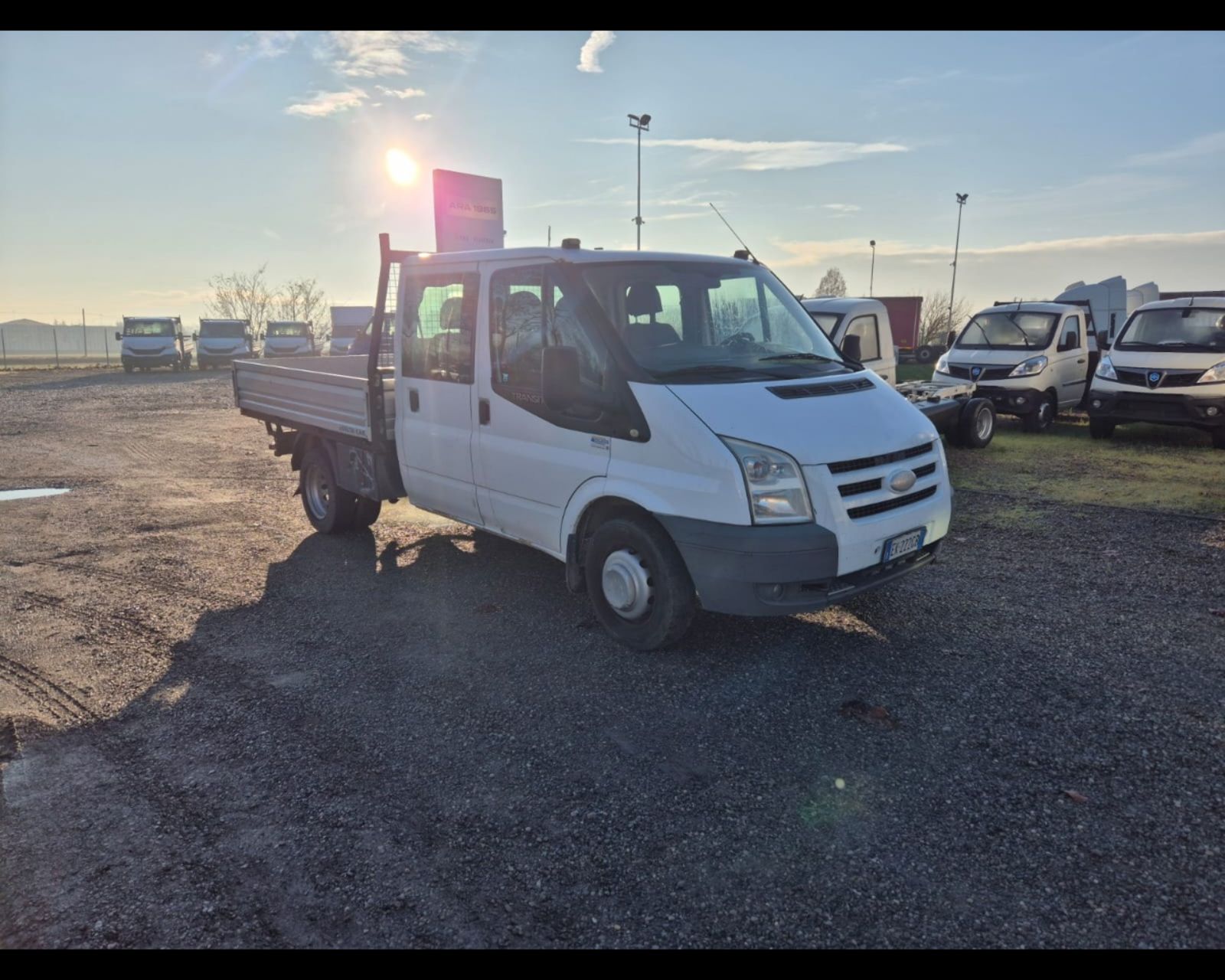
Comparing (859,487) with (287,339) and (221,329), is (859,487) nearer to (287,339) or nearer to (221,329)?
(287,339)

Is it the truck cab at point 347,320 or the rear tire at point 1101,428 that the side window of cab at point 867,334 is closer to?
the rear tire at point 1101,428

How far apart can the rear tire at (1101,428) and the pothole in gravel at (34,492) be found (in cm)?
1355

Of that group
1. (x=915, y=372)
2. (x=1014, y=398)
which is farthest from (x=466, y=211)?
(x=915, y=372)

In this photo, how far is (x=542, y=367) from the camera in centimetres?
454

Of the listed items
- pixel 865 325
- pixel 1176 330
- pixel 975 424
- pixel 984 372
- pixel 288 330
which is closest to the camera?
pixel 865 325

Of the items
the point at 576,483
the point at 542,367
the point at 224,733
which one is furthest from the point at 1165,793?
the point at 224,733

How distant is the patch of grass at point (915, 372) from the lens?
21328 mm

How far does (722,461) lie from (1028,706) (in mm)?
1912

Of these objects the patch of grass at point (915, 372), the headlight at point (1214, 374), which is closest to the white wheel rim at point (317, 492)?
the headlight at point (1214, 374)

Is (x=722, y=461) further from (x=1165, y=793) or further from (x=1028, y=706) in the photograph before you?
(x=1165, y=793)

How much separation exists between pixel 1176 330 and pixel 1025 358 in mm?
1901

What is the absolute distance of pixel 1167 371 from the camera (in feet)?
34.9

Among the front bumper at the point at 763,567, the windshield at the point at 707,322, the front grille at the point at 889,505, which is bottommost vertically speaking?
the front bumper at the point at 763,567

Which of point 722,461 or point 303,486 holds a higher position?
point 722,461
